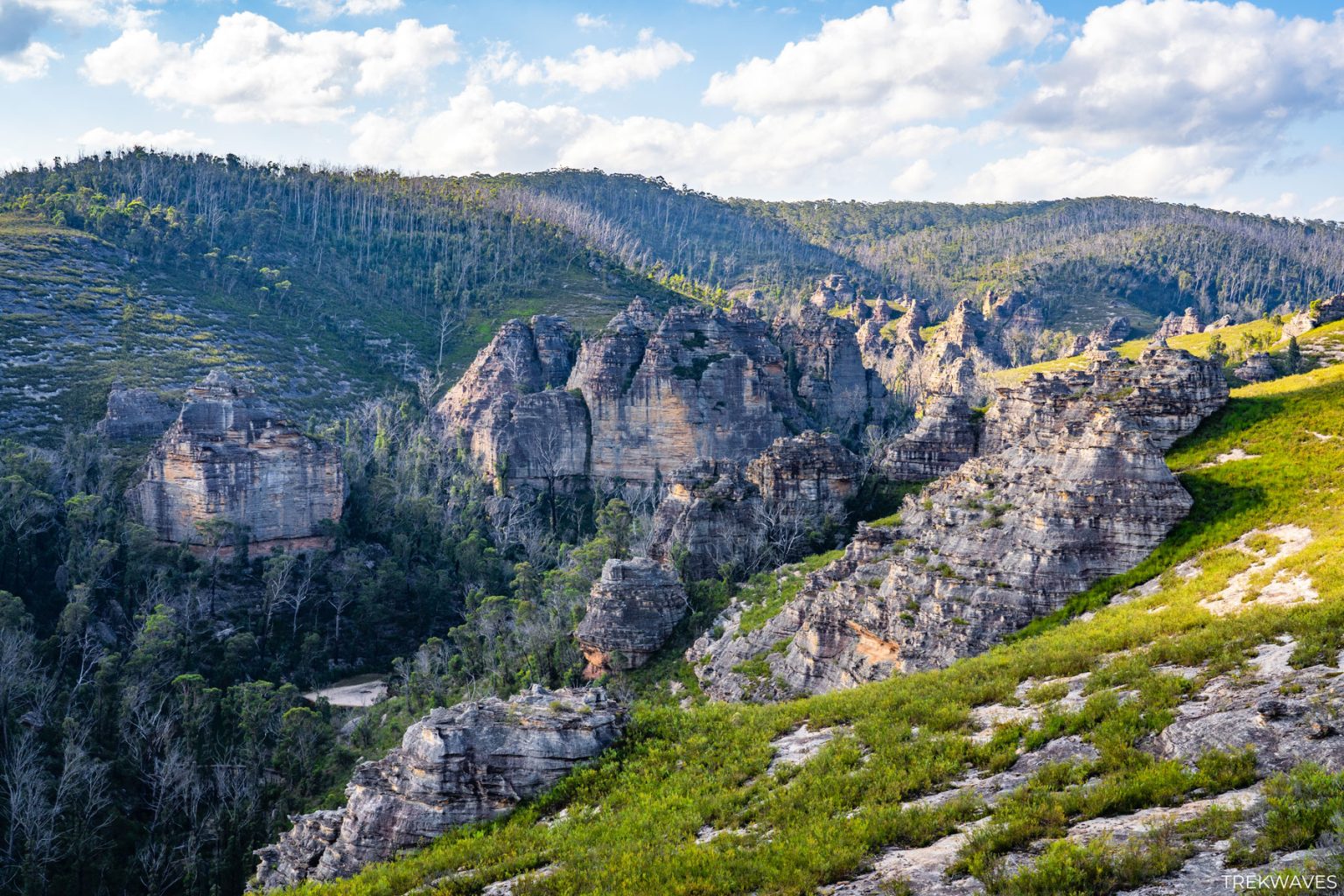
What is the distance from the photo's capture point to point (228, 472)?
6150 cm

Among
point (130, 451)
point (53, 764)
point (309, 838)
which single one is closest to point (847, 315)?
point (130, 451)

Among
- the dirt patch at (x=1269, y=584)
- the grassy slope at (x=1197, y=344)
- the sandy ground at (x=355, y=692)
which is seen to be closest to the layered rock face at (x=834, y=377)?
the grassy slope at (x=1197, y=344)

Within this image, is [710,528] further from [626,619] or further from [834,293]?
[834,293]

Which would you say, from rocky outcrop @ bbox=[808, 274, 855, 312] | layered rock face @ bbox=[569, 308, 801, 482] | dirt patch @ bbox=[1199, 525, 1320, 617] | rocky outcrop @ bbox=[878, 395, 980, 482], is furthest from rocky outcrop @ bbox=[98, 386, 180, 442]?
rocky outcrop @ bbox=[808, 274, 855, 312]

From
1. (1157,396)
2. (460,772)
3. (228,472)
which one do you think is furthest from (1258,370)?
(228,472)

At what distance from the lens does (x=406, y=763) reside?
63.0 ft

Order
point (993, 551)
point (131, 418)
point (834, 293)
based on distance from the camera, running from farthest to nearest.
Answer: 1. point (834, 293)
2. point (131, 418)
3. point (993, 551)

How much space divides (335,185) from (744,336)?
97546 millimetres

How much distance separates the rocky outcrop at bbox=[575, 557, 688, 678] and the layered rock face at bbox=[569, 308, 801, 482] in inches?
1735

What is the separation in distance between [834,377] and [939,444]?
55.1 meters

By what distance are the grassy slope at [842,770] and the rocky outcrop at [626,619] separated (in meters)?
20.5

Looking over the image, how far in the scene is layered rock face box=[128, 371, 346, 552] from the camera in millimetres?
61000

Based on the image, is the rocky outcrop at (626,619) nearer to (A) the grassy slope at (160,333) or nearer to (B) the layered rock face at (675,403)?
(B) the layered rock face at (675,403)

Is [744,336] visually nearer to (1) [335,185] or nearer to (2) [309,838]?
(2) [309,838]
